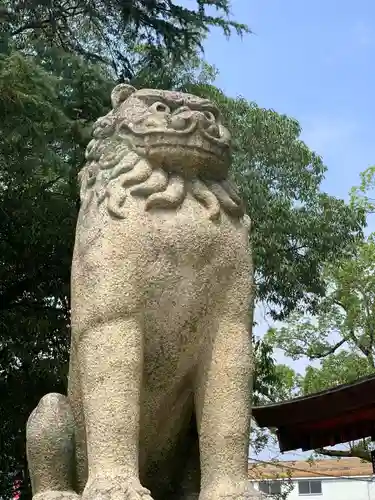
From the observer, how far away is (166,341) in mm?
2510

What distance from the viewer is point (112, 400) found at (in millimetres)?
2375

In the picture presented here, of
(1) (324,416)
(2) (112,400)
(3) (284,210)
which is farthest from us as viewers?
(3) (284,210)

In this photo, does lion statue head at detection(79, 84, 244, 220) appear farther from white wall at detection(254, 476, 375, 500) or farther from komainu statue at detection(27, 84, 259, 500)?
white wall at detection(254, 476, 375, 500)

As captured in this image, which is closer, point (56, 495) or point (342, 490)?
point (56, 495)

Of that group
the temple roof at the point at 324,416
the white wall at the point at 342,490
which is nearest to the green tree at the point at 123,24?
the temple roof at the point at 324,416

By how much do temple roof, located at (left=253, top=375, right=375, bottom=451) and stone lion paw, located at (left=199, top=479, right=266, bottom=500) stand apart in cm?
340

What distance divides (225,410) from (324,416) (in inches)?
163

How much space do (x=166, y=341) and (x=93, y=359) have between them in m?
0.25

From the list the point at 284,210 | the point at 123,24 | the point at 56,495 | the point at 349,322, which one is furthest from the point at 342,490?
the point at 56,495

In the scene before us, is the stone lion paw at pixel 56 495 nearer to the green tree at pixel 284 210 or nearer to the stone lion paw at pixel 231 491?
the stone lion paw at pixel 231 491

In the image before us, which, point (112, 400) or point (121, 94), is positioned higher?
point (121, 94)

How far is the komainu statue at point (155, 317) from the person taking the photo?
2412 millimetres

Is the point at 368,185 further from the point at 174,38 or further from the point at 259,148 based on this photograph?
the point at 174,38

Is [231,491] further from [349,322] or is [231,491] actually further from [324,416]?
[349,322]
